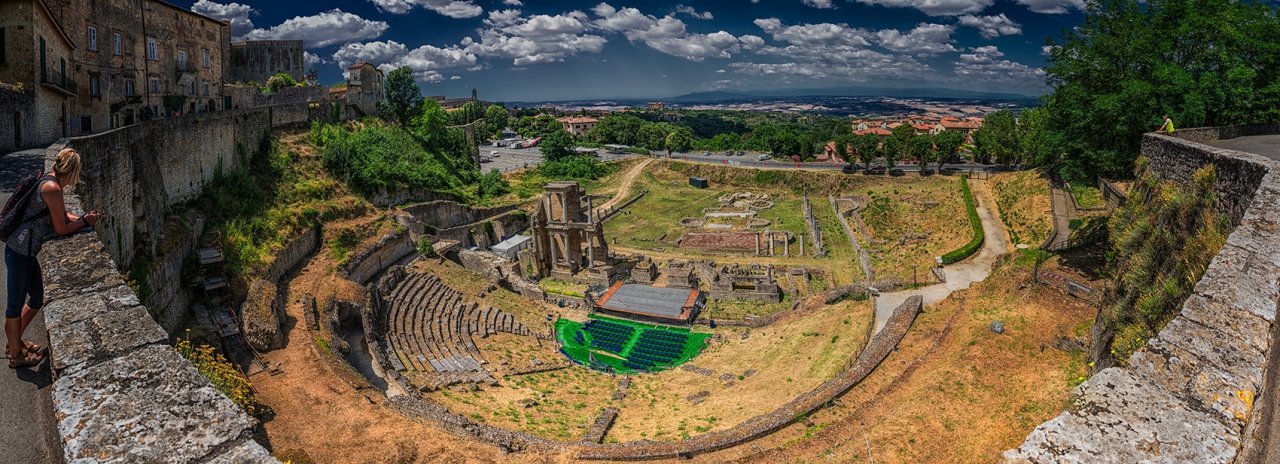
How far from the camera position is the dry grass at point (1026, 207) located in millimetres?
30886

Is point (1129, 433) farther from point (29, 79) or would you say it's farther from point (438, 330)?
point (29, 79)

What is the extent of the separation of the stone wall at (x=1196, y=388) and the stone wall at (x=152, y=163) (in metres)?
16.0

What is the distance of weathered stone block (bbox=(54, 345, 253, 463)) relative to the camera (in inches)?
191

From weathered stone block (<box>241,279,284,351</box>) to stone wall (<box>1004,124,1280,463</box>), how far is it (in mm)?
Answer: 18553

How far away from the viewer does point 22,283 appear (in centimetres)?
702

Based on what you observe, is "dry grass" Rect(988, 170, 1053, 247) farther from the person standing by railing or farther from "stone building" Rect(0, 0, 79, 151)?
"stone building" Rect(0, 0, 79, 151)

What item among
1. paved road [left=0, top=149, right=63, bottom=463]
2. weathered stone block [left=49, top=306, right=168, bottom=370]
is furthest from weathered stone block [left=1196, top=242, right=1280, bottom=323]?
paved road [left=0, top=149, right=63, bottom=463]

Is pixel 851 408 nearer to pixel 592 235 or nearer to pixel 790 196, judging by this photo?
pixel 592 235

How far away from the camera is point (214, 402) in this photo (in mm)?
5504

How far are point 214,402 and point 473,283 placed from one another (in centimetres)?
2761

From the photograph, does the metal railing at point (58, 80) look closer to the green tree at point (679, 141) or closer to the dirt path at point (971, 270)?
the dirt path at point (971, 270)

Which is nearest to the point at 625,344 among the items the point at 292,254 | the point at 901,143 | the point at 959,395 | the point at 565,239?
the point at 565,239

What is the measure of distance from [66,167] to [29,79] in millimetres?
14879

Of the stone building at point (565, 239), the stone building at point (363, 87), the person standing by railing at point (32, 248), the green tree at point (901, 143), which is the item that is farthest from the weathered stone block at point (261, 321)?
the green tree at point (901, 143)
